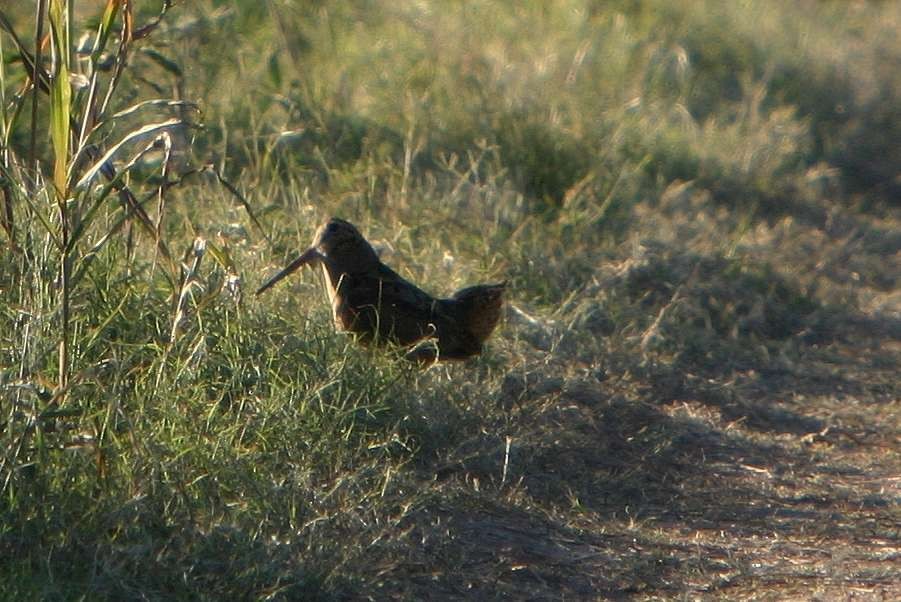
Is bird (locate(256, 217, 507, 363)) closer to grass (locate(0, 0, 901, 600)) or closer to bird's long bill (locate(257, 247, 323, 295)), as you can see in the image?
bird's long bill (locate(257, 247, 323, 295))

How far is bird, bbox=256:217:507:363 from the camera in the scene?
5.67m

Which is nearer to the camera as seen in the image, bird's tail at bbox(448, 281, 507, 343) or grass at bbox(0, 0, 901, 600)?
grass at bbox(0, 0, 901, 600)

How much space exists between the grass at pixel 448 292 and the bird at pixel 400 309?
140 mm

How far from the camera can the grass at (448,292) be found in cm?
417

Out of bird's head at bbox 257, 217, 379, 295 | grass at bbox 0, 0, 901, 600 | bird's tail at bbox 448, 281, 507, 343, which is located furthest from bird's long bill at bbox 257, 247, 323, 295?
bird's tail at bbox 448, 281, 507, 343

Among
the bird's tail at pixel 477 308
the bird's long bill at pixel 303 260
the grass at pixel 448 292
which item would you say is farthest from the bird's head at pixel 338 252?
the bird's tail at pixel 477 308

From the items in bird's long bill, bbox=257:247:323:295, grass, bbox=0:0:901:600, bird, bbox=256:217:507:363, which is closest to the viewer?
grass, bbox=0:0:901:600

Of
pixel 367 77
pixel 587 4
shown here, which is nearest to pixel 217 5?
pixel 367 77

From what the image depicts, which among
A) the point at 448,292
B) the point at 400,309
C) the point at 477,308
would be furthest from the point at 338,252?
the point at 448,292

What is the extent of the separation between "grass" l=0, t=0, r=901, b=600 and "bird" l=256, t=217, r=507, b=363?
0.14 m

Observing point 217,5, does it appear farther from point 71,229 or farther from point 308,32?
point 71,229

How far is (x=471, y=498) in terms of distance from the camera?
16.1 feet

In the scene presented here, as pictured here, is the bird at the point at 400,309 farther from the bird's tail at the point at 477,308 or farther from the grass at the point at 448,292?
the grass at the point at 448,292

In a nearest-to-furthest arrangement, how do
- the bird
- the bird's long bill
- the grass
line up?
the grass, the bird, the bird's long bill
